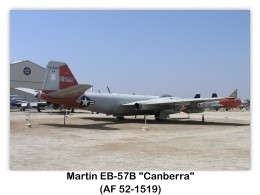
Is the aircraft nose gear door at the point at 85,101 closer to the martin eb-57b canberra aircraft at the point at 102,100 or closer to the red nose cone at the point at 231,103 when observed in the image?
the martin eb-57b canberra aircraft at the point at 102,100

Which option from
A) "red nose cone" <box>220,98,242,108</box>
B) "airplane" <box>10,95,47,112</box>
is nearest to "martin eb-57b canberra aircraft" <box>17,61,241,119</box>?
"red nose cone" <box>220,98,242,108</box>

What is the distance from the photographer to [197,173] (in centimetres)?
862

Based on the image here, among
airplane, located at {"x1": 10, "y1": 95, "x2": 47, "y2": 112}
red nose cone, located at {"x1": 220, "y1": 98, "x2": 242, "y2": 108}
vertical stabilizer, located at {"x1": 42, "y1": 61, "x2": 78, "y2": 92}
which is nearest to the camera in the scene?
vertical stabilizer, located at {"x1": 42, "y1": 61, "x2": 78, "y2": 92}

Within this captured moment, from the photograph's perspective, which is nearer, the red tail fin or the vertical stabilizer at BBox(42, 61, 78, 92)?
the vertical stabilizer at BBox(42, 61, 78, 92)

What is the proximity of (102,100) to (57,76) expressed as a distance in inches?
Answer: 210

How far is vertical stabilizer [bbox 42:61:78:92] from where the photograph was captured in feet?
82.1

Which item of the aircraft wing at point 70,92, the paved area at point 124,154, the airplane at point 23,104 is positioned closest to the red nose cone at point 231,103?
the aircraft wing at point 70,92

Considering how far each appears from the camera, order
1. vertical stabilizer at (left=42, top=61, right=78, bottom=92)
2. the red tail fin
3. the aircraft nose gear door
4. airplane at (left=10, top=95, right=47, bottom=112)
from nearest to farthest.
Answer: vertical stabilizer at (left=42, top=61, right=78, bottom=92) < the red tail fin < the aircraft nose gear door < airplane at (left=10, top=95, right=47, bottom=112)

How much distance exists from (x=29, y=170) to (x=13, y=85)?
158 ft

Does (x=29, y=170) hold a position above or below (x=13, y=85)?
below

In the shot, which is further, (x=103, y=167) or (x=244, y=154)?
(x=244, y=154)

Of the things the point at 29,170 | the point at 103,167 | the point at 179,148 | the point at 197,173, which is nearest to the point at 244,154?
the point at 179,148

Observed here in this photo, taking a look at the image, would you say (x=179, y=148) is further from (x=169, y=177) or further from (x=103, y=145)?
(x=169, y=177)

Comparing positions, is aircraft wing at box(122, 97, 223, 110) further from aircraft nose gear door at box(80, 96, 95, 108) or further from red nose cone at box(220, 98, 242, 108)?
aircraft nose gear door at box(80, 96, 95, 108)
